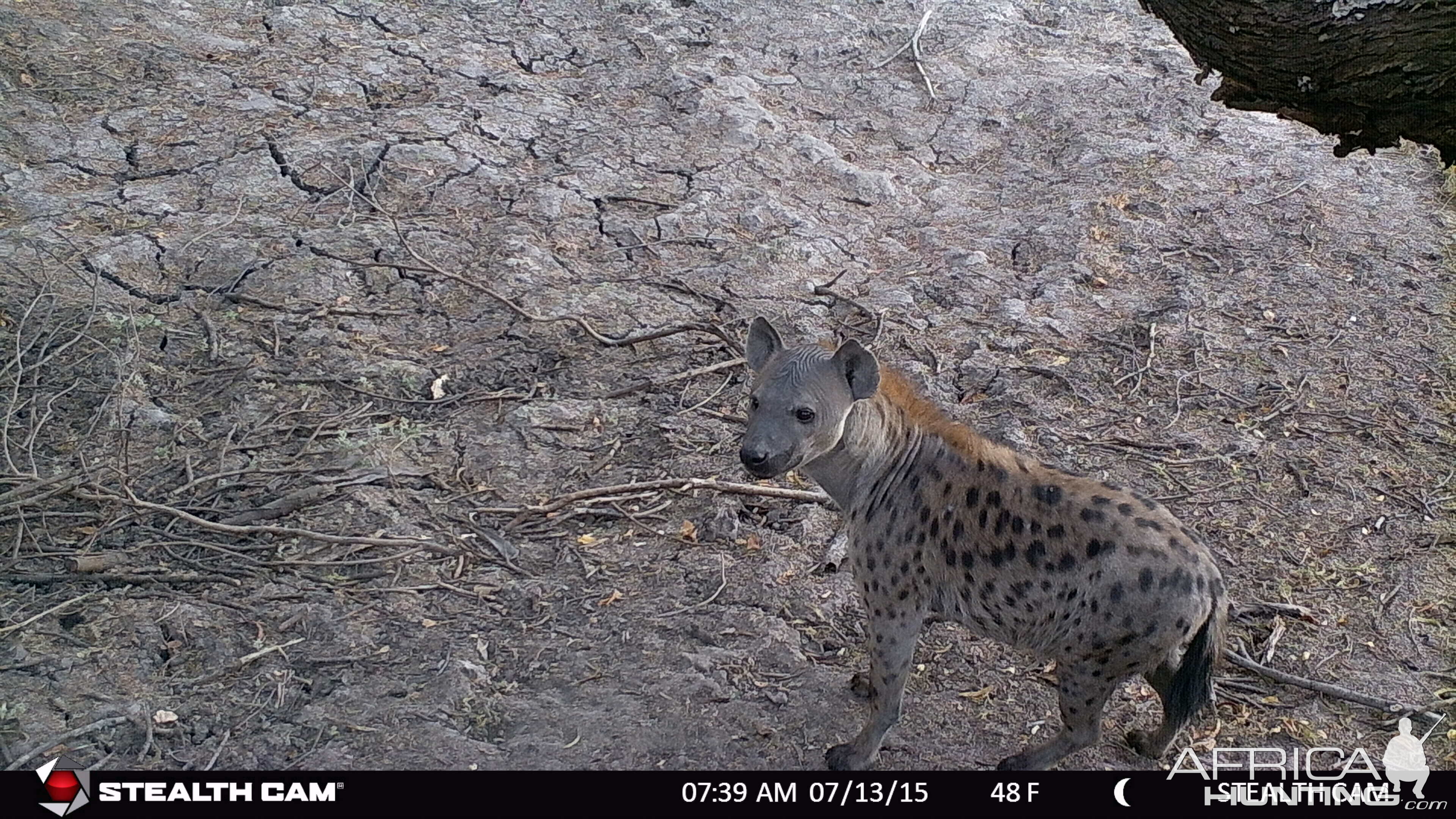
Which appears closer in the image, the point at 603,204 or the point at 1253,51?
the point at 1253,51

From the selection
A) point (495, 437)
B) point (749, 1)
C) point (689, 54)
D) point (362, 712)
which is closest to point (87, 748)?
point (362, 712)

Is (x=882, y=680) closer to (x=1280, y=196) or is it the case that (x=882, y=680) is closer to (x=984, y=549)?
(x=984, y=549)

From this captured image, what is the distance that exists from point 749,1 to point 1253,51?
6.42 meters

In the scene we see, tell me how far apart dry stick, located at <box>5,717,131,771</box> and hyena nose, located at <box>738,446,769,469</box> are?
1990 mm

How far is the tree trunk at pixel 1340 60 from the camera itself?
2732 millimetres

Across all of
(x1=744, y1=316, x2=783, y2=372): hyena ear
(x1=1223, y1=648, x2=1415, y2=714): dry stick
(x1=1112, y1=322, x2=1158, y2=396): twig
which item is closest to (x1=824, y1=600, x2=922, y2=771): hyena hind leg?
(x1=744, y1=316, x2=783, y2=372): hyena ear

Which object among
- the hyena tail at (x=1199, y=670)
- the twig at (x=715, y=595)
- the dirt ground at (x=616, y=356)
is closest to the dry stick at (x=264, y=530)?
the dirt ground at (x=616, y=356)

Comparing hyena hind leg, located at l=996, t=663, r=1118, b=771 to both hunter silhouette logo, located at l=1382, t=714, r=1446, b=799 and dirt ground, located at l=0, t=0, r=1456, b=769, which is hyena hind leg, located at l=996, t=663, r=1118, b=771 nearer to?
dirt ground, located at l=0, t=0, r=1456, b=769

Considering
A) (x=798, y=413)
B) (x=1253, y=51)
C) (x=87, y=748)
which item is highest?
(x=1253, y=51)

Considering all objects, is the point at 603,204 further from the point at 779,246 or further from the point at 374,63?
the point at 374,63

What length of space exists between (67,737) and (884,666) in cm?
241

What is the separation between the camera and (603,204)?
6812 millimetres

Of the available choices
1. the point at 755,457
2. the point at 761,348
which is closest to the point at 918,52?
the point at 761,348

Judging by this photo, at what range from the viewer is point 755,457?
12.8ft
